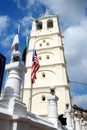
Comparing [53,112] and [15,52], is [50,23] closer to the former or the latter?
[53,112]

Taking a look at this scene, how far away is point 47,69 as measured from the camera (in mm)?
35188

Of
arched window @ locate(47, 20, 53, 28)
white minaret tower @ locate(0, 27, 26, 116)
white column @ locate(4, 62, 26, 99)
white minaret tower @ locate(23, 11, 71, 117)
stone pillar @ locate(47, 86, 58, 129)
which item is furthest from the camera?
arched window @ locate(47, 20, 53, 28)

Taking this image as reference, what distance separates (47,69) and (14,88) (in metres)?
26.9

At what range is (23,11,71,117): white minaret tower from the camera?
104 ft

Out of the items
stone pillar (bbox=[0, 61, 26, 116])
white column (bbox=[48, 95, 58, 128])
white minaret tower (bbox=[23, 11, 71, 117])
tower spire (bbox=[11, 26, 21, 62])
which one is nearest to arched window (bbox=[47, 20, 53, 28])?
white minaret tower (bbox=[23, 11, 71, 117])

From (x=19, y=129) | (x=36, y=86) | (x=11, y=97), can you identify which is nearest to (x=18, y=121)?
(x=19, y=129)

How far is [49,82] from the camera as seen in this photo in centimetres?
3388

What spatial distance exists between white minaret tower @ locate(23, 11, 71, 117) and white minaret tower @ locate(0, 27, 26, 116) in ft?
72.5

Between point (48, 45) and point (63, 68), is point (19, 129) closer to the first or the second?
point (63, 68)

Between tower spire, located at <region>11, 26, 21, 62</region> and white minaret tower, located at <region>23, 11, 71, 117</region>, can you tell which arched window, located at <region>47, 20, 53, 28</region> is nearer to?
white minaret tower, located at <region>23, 11, 71, 117</region>

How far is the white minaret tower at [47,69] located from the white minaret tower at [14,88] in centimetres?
2209

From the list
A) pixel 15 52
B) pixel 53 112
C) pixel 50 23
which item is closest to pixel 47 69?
pixel 50 23

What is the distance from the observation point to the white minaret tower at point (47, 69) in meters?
31.6

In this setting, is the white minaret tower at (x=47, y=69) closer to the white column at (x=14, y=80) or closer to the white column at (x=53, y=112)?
the white column at (x=53, y=112)
